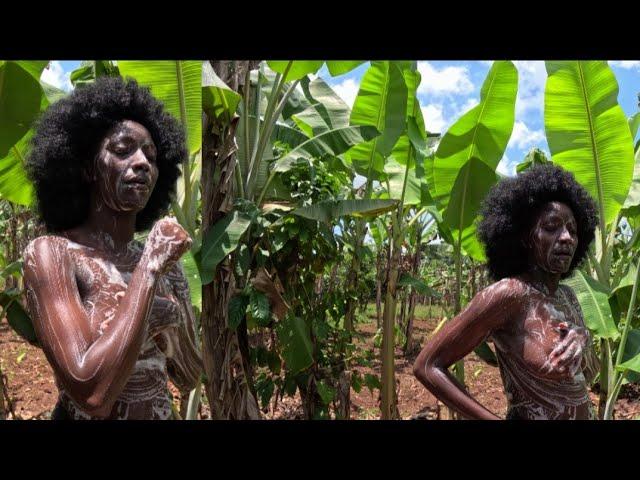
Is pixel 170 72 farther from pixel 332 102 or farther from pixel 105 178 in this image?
pixel 332 102

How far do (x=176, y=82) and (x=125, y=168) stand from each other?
1.79m

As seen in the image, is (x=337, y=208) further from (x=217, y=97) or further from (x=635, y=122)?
(x=635, y=122)

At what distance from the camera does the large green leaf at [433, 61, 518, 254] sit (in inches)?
165

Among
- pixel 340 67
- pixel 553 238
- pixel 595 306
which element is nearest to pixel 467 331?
pixel 553 238

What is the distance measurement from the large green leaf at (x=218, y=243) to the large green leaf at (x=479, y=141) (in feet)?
4.90

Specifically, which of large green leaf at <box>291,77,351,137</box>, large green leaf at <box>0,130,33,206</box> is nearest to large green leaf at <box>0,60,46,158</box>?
large green leaf at <box>0,130,33,206</box>

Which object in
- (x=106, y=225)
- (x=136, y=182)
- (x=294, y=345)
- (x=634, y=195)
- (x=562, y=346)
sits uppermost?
(x=634, y=195)

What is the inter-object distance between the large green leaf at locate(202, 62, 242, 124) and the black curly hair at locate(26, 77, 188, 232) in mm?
1506

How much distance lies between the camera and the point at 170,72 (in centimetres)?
334

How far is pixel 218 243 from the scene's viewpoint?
11.5 ft

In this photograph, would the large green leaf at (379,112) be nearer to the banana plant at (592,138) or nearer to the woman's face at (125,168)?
the banana plant at (592,138)

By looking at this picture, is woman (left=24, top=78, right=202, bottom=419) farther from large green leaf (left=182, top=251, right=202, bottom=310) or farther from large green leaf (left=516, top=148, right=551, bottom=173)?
large green leaf (left=516, top=148, right=551, bottom=173)
